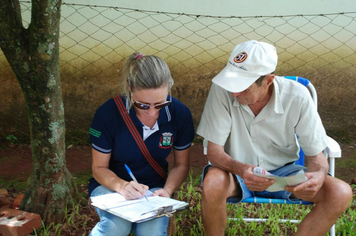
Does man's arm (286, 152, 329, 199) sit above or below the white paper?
below

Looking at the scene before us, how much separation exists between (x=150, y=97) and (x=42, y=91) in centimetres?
93

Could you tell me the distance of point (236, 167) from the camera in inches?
111

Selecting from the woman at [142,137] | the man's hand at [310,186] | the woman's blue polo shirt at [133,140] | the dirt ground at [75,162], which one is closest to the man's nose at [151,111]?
the woman at [142,137]

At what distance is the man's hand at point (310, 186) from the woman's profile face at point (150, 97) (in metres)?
0.86

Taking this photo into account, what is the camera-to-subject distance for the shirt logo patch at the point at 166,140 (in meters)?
2.88

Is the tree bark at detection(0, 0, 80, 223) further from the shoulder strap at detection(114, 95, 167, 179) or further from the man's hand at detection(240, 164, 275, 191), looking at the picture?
the man's hand at detection(240, 164, 275, 191)

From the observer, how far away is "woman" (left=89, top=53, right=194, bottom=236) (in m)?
2.64

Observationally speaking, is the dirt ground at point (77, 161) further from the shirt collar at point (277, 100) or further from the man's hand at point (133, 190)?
the man's hand at point (133, 190)

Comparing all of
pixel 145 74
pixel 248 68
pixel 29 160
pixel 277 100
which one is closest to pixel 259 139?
pixel 277 100

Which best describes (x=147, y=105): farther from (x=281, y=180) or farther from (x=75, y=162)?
(x=75, y=162)

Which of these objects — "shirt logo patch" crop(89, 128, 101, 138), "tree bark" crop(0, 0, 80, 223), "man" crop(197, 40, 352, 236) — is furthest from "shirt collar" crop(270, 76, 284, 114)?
"tree bark" crop(0, 0, 80, 223)

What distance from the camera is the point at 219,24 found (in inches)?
208

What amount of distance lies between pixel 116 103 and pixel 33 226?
111 centimetres

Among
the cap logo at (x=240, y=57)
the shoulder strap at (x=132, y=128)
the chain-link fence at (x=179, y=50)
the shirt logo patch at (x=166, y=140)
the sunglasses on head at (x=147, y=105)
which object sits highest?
the cap logo at (x=240, y=57)
